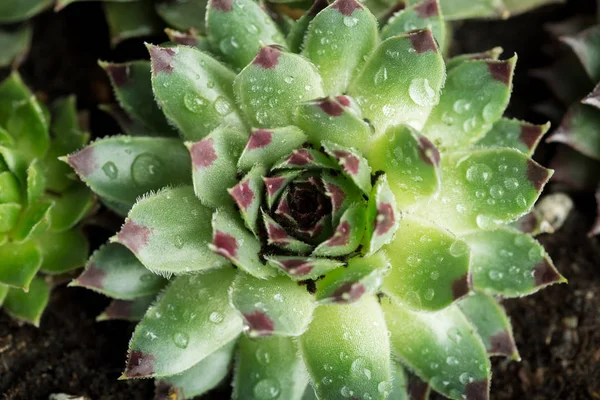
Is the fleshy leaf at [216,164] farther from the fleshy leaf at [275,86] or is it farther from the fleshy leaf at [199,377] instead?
the fleshy leaf at [199,377]

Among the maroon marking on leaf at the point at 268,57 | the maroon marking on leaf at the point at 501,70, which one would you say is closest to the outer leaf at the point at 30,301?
the maroon marking on leaf at the point at 268,57

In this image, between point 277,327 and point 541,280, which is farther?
point 541,280

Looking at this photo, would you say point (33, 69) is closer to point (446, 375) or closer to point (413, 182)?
point (413, 182)

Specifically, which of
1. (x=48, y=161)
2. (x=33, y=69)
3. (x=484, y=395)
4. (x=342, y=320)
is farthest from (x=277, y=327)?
(x=33, y=69)

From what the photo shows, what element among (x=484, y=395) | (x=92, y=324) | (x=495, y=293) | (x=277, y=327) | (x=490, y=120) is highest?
(x=490, y=120)

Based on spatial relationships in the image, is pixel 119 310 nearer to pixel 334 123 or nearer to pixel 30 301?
pixel 30 301

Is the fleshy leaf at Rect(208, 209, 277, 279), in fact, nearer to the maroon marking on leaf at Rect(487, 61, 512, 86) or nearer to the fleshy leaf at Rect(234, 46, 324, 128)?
the fleshy leaf at Rect(234, 46, 324, 128)

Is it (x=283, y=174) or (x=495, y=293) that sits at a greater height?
(x=283, y=174)
